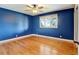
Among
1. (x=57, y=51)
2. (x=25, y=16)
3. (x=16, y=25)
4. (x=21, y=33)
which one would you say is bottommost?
(x=57, y=51)

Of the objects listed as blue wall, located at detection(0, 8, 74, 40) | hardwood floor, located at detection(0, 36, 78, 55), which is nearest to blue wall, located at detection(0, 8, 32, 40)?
blue wall, located at detection(0, 8, 74, 40)

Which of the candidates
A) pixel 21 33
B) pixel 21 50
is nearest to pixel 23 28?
pixel 21 33

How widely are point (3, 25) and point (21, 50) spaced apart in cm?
41

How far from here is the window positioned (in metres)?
1.13

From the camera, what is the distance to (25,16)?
120cm

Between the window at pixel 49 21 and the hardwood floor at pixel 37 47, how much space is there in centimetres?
18

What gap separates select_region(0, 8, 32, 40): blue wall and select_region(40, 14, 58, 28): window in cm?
18

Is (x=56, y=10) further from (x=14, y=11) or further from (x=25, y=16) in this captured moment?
(x=14, y=11)

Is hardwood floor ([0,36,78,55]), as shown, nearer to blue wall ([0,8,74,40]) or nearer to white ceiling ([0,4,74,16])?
blue wall ([0,8,74,40])

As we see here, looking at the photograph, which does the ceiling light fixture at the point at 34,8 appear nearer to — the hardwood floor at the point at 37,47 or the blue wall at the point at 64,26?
the blue wall at the point at 64,26

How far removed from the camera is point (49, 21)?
1.15 m

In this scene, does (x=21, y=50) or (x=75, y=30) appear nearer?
(x=75, y=30)

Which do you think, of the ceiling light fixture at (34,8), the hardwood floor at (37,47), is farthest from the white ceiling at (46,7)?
the hardwood floor at (37,47)

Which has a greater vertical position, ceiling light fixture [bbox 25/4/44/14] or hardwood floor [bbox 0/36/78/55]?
ceiling light fixture [bbox 25/4/44/14]
